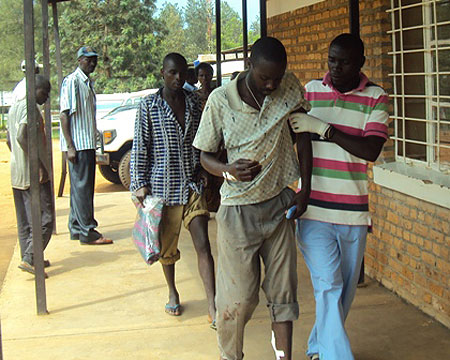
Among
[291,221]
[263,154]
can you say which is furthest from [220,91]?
[291,221]

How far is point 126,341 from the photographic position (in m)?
4.84

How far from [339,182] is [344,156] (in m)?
0.14

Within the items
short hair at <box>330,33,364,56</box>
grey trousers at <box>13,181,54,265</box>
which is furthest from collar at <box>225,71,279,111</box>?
grey trousers at <box>13,181,54,265</box>

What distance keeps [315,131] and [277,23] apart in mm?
4687

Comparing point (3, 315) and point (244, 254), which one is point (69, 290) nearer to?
point (3, 315)

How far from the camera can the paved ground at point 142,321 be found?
181 inches

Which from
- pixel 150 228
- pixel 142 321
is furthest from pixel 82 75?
pixel 142 321

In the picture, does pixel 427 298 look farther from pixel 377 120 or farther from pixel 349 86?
pixel 349 86

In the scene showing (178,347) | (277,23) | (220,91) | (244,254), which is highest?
(277,23)

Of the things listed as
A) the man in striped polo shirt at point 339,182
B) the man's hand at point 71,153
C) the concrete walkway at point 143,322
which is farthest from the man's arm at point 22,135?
the man in striped polo shirt at point 339,182

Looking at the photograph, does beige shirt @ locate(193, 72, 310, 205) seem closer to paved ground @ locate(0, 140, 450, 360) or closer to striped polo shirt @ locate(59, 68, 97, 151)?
paved ground @ locate(0, 140, 450, 360)

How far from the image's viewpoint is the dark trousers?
25.5 feet

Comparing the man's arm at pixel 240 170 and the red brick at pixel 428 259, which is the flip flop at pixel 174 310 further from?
the man's arm at pixel 240 170

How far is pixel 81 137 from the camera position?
764 cm
